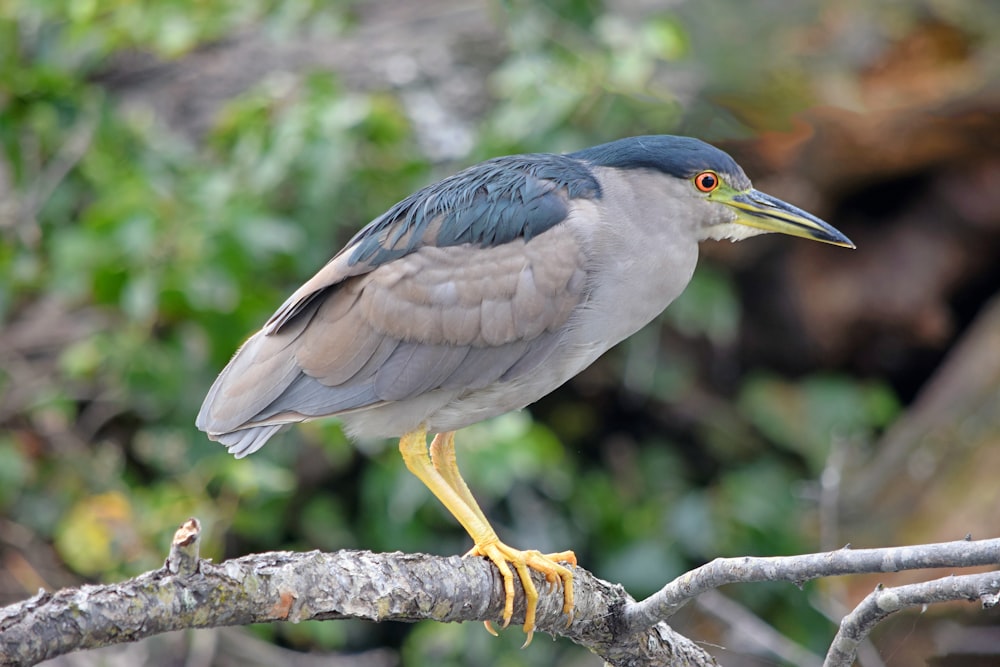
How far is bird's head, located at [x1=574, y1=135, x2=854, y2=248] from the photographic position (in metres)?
3.32

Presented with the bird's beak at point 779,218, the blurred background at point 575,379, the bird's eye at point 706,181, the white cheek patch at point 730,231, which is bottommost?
the blurred background at point 575,379

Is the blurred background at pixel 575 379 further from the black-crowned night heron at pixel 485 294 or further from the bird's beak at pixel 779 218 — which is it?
the bird's beak at pixel 779 218

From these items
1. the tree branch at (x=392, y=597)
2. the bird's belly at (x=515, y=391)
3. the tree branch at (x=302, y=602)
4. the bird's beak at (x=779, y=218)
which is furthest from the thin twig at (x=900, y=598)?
the bird's beak at (x=779, y=218)

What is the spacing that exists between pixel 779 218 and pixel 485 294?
90 cm

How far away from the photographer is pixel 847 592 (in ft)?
16.1

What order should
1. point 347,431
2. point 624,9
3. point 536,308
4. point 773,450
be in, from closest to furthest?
point 536,308, point 347,431, point 773,450, point 624,9

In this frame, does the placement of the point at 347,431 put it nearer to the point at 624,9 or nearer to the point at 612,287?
the point at 612,287

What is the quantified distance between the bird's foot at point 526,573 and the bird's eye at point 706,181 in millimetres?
1178

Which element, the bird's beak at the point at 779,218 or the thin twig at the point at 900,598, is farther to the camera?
the bird's beak at the point at 779,218

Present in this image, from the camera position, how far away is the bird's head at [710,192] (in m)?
3.32

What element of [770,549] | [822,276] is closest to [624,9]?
[822,276]

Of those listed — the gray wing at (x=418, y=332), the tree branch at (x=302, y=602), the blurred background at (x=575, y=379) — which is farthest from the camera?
the blurred background at (x=575, y=379)

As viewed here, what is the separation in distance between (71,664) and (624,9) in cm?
426

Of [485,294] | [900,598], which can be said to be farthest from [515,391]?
[900,598]
